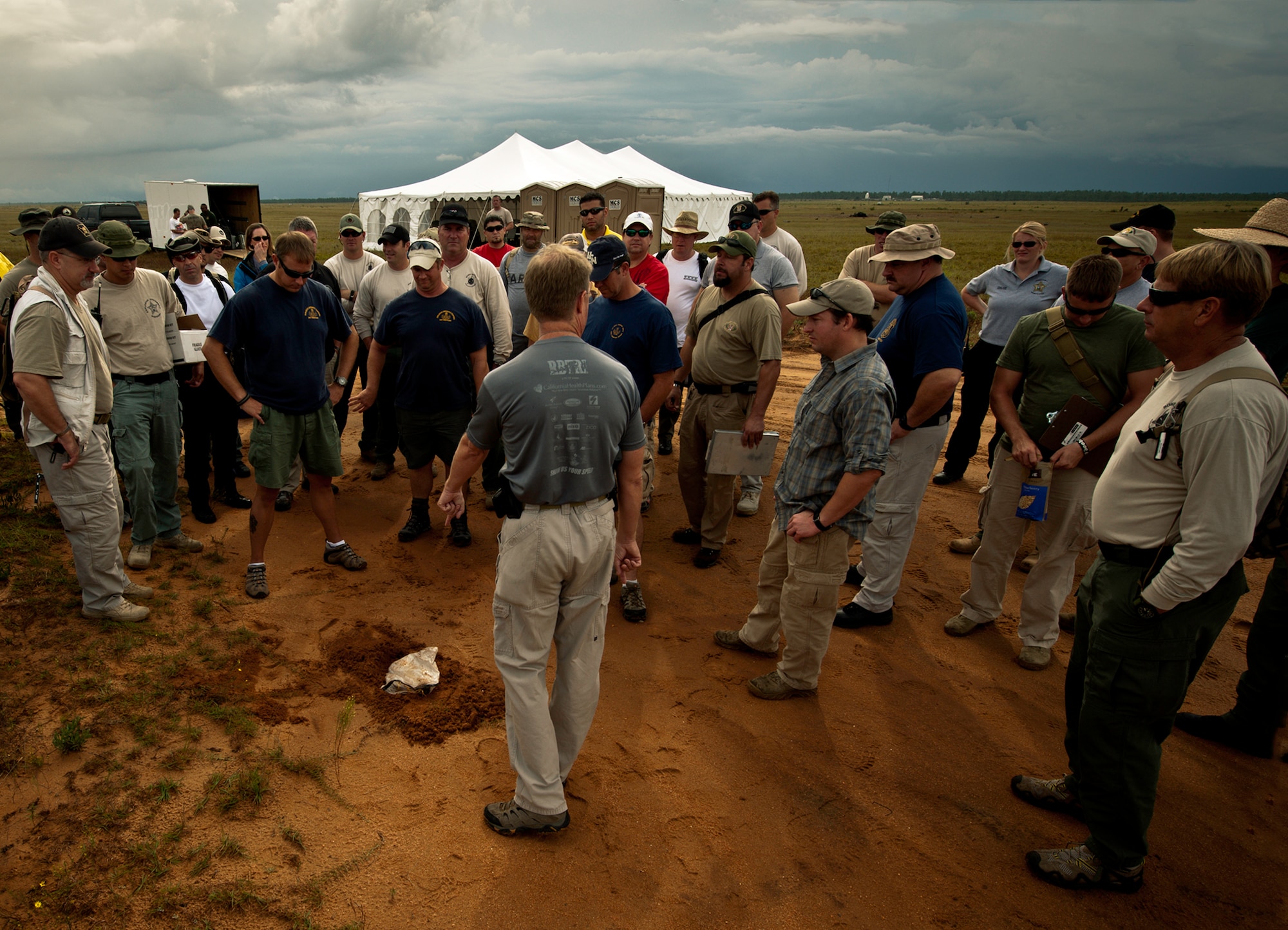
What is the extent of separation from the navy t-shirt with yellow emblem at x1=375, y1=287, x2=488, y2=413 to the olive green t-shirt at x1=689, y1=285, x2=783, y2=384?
5.53 feet

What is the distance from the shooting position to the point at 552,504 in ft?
8.95

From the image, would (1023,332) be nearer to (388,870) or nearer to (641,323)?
(641,323)

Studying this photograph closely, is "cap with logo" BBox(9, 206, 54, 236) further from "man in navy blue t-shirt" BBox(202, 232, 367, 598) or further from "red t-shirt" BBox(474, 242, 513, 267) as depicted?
"red t-shirt" BBox(474, 242, 513, 267)

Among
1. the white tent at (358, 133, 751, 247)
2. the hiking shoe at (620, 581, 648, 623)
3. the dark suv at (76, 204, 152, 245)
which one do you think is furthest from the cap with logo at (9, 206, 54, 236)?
the dark suv at (76, 204, 152, 245)

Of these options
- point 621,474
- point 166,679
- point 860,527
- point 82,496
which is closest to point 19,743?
point 166,679

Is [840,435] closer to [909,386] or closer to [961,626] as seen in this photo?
[909,386]

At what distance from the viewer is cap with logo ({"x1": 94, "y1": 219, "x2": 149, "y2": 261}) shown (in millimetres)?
4637

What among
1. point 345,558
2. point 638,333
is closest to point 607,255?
point 638,333

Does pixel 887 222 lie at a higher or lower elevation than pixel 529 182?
lower

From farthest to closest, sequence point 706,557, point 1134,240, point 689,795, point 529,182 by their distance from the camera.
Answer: point 529,182
point 706,557
point 1134,240
point 689,795

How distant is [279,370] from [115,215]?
1119 inches

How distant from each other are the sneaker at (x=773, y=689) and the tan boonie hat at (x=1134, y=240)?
12.8 feet

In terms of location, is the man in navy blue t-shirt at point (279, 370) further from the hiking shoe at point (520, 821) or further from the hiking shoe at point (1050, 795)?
the hiking shoe at point (1050, 795)

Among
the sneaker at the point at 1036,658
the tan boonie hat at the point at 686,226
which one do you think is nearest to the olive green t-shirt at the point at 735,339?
the tan boonie hat at the point at 686,226
